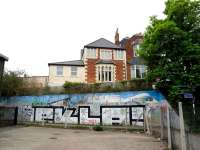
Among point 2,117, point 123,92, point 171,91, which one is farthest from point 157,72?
point 2,117

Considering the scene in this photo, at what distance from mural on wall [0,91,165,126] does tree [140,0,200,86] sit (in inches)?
148

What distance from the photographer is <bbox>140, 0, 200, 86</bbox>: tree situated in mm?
20500

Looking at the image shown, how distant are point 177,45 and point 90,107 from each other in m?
11.6

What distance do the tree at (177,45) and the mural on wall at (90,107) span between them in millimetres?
3759

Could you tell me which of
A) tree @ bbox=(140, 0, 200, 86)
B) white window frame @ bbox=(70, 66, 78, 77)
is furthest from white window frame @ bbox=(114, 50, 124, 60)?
tree @ bbox=(140, 0, 200, 86)

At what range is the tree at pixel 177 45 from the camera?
2050 cm

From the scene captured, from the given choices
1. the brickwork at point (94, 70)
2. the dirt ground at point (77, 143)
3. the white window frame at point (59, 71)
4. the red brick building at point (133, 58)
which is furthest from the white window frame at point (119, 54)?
the dirt ground at point (77, 143)

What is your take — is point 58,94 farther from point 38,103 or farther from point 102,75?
point 102,75

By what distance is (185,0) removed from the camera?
2159 cm

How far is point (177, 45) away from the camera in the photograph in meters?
21.0

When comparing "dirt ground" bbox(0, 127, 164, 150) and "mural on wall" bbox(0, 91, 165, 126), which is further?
"mural on wall" bbox(0, 91, 165, 126)

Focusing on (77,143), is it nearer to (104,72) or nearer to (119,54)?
(104,72)

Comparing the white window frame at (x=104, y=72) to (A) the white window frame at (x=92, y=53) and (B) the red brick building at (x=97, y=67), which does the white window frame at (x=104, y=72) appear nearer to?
(B) the red brick building at (x=97, y=67)

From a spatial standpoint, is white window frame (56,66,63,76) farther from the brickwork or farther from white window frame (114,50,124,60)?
white window frame (114,50,124,60)
